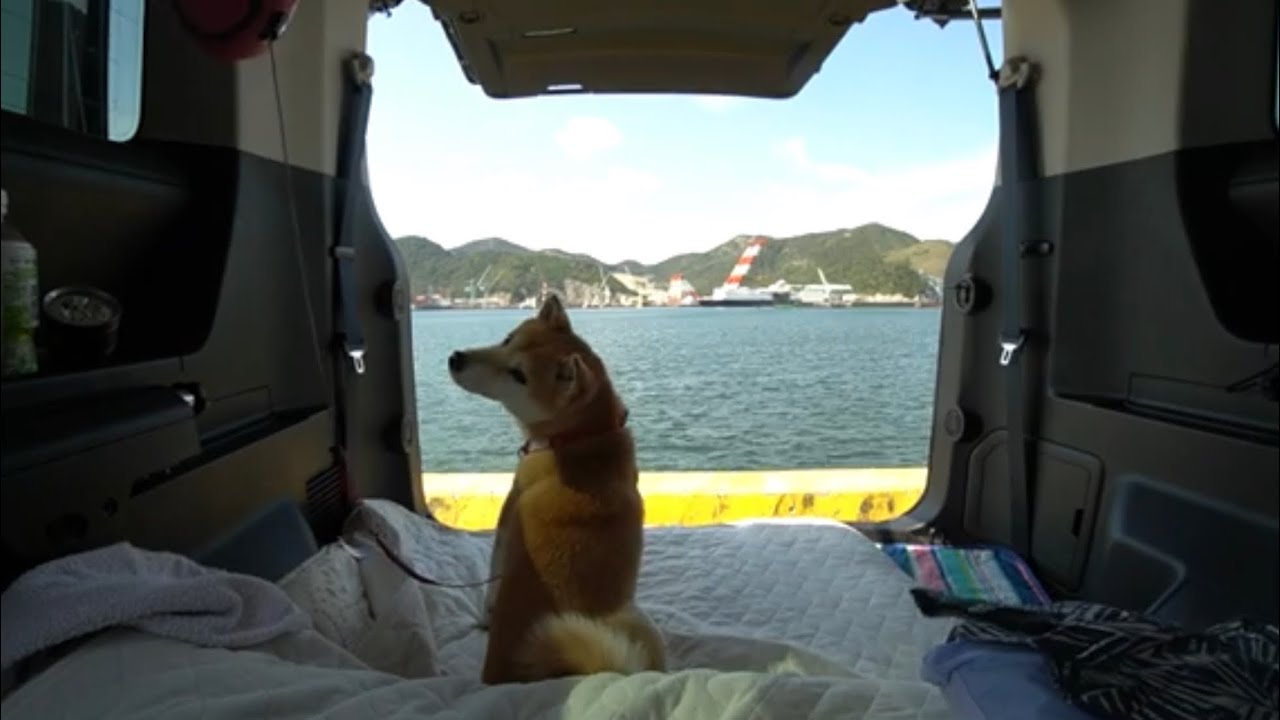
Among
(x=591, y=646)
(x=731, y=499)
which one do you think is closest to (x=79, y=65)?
(x=591, y=646)

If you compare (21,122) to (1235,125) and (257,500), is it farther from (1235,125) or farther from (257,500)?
(1235,125)

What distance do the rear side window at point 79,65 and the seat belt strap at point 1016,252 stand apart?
1.75 meters

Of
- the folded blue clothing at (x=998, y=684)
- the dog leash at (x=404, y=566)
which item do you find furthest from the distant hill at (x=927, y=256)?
the dog leash at (x=404, y=566)

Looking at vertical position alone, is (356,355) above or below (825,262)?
below

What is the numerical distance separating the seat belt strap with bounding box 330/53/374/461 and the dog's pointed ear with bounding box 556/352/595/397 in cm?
84

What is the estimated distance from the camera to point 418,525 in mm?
1813

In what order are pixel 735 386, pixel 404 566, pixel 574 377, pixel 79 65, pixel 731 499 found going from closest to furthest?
pixel 79 65, pixel 574 377, pixel 404 566, pixel 731 499, pixel 735 386

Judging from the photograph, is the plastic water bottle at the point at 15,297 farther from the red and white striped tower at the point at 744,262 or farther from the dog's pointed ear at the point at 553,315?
the red and white striped tower at the point at 744,262

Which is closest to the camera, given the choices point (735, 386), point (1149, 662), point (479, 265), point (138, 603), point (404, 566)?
point (1149, 662)

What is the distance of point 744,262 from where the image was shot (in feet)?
8.41

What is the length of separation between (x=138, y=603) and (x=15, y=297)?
304 millimetres

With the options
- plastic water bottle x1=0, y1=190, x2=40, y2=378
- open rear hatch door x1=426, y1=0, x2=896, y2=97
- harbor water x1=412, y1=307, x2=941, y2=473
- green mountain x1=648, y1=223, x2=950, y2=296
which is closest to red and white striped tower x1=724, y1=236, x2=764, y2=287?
green mountain x1=648, y1=223, x2=950, y2=296

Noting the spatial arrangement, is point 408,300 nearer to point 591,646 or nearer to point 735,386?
point 591,646

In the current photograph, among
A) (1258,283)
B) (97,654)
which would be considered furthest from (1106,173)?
(97,654)
